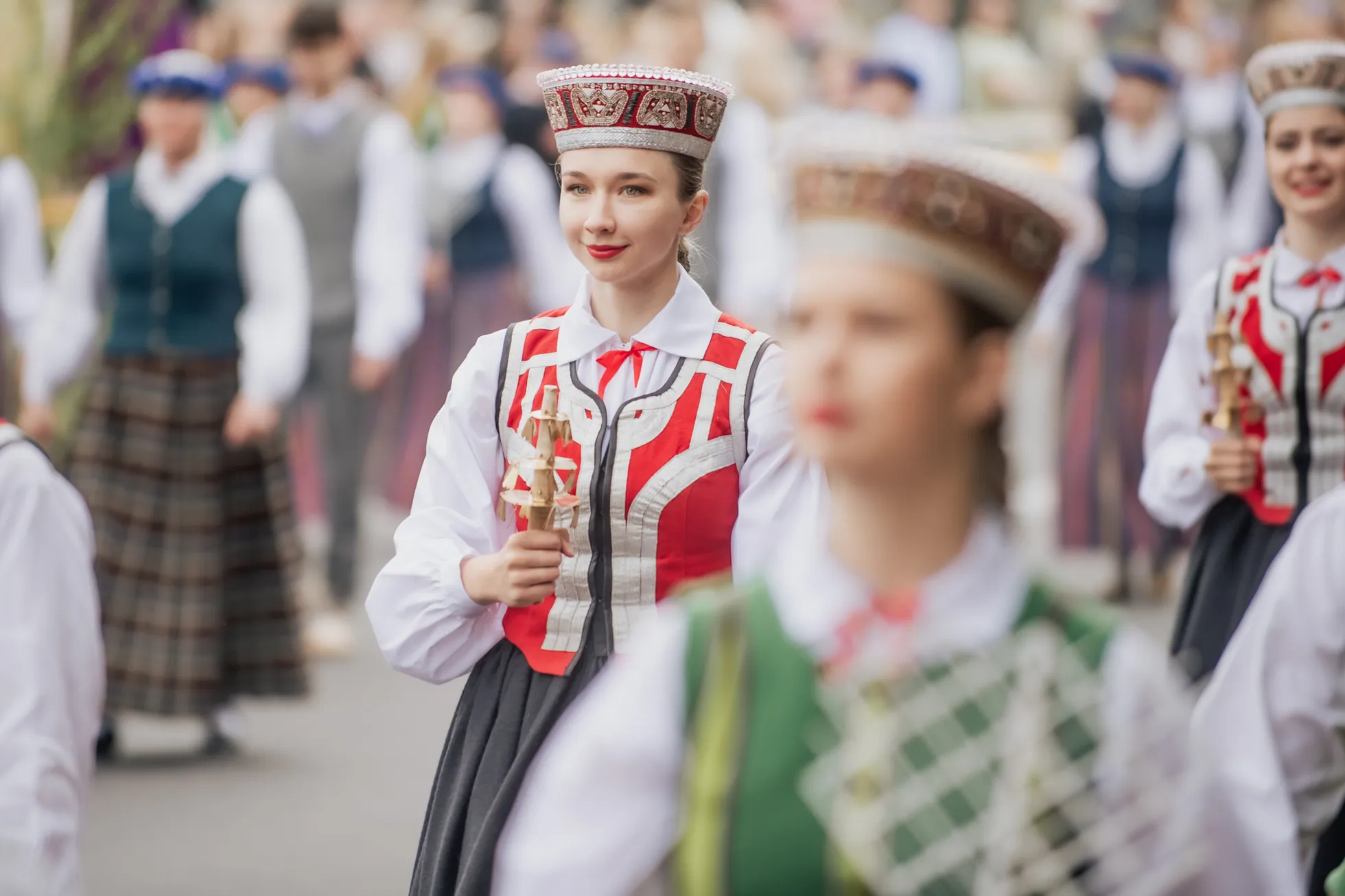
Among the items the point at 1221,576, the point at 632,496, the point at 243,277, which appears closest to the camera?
the point at 632,496

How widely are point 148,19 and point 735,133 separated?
274cm

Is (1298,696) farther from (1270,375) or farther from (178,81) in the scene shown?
(178,81)

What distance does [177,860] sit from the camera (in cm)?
612

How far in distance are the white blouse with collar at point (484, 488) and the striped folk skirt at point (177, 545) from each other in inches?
141

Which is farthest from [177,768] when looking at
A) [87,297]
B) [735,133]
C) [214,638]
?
[735,133]

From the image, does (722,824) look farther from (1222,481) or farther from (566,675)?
(1222,481)

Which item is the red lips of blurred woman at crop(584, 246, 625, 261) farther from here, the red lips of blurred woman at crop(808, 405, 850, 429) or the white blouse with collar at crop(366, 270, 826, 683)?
the red lips of blurred woman at crop(808, 405, 850, 429)

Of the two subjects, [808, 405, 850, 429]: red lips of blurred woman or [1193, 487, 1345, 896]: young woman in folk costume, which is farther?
[1193, 487, 1345, 896]: young woman in folk costume

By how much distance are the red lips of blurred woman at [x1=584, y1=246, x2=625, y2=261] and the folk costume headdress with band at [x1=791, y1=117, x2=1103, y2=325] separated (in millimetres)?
1402

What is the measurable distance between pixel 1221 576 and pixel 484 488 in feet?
5.85

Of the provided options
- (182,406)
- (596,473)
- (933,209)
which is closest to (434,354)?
(182,406)

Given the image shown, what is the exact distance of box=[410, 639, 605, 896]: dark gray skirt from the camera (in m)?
3.62

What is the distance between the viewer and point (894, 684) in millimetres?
2283

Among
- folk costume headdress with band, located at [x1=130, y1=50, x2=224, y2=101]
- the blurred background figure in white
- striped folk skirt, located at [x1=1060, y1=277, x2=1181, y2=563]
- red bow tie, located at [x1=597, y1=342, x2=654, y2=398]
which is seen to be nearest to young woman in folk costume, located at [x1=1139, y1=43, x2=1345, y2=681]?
red bow tie, located at [x1=597, y1=342, x2=654, y2=398]
